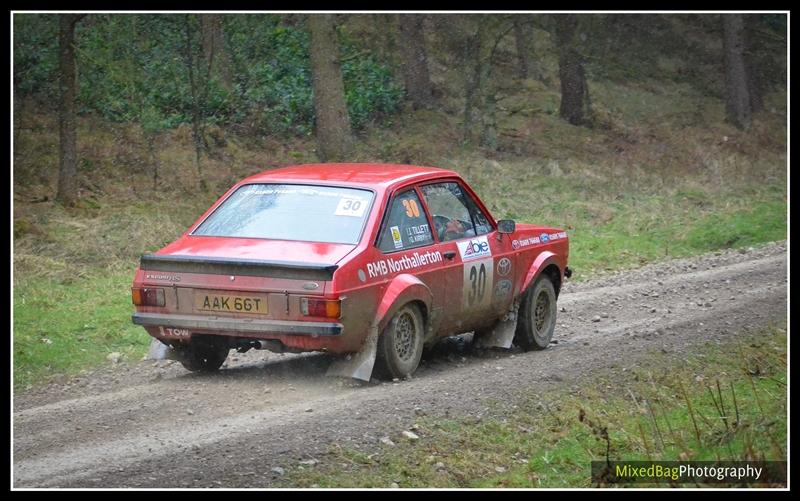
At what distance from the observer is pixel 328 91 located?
1969cm

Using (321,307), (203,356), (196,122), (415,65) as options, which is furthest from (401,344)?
(415,65)

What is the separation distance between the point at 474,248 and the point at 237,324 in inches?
97.9

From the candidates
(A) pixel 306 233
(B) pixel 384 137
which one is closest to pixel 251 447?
(A) pixel 306 233

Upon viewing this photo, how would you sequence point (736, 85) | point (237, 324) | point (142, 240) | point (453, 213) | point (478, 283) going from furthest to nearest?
1. point (736, 85)
2. point (142, 240)
3. point (453, 213)
4. point (478, 283)
5. point (237, 324)

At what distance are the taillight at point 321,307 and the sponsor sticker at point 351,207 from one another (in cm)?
103

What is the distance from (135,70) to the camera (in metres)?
19.5

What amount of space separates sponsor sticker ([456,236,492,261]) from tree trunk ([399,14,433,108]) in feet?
56.7

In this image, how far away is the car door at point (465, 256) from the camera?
948 centimetres

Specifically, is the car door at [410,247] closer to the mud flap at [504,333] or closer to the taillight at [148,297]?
the mud flap at [504,333]

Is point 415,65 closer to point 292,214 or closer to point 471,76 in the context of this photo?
point 471,76

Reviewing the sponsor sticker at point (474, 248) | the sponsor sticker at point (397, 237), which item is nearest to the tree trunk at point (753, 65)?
the sponsor sticker at point (474, 248)

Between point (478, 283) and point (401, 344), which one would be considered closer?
point (401, 344)
